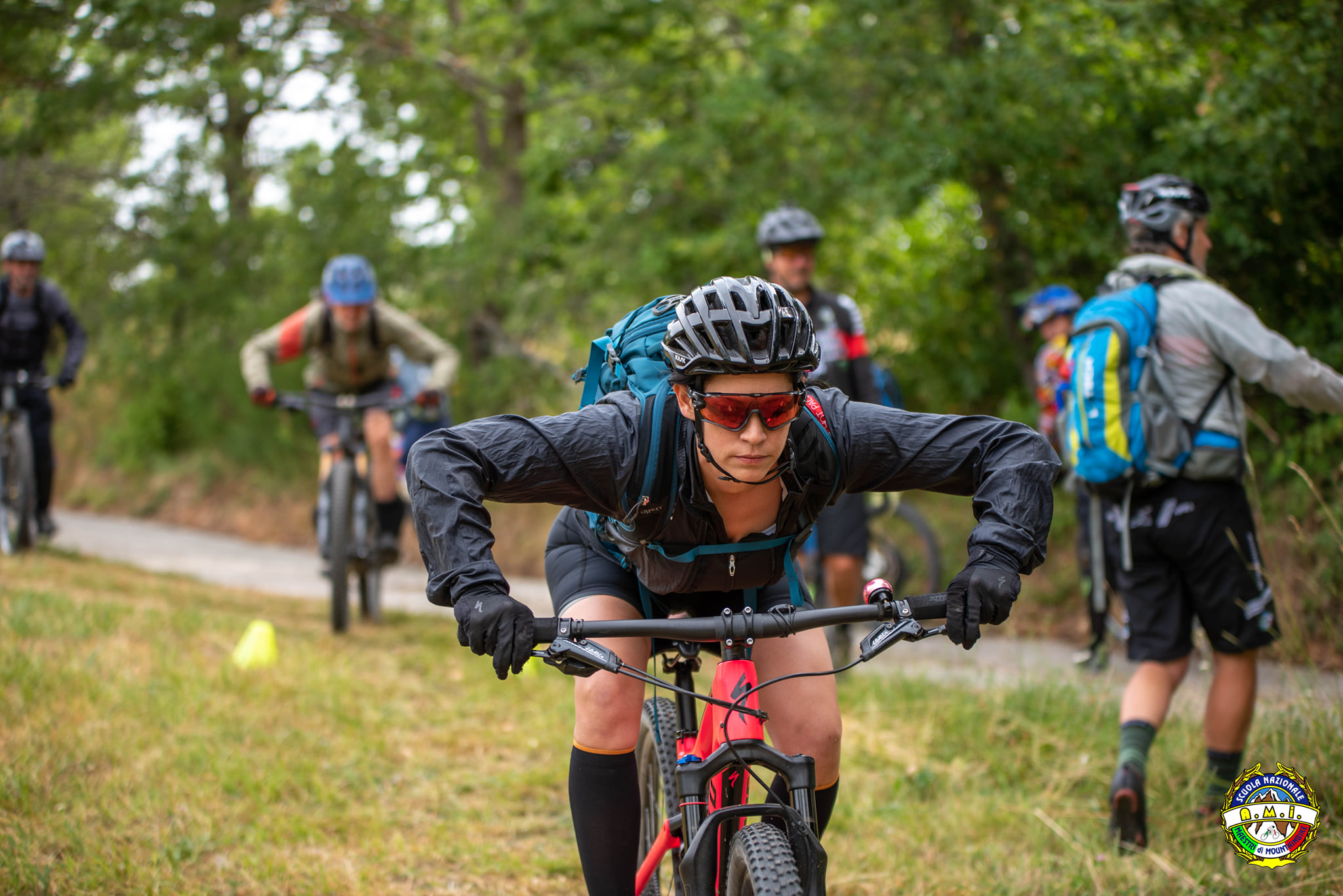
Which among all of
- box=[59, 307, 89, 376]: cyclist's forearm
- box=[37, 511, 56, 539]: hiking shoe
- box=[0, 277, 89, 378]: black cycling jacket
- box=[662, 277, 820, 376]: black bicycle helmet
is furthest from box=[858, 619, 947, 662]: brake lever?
box=[37, 511, 56, 539]: hiking shoe

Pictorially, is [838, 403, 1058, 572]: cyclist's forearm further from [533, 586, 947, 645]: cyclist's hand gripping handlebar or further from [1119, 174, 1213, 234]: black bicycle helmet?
[1119, 174, 1213, 234]: black bicycle helmet

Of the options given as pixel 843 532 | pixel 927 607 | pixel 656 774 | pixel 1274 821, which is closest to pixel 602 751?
pixel 656 774

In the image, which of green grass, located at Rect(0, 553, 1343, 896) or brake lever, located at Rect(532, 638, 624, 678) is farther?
green grass, located at Rect(0, 553, 1343, 896)

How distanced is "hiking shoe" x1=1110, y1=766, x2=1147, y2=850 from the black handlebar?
1.83 metres

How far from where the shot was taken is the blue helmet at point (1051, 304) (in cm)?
740

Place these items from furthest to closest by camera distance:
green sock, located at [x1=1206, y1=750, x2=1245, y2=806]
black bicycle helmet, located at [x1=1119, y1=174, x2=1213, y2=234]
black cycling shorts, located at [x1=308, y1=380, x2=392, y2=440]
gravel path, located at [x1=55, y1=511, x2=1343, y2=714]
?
black cycling shorts, located at [x1=308, y1=380, x2=392, y2=440]
gravel path, located at [x1=55, y1=511, x2=1343, y2=714]
black bicycle helmet, located at [x1=1119, y1=174, x2=1213, y2=234]
green sock, located at [x1=1206, y1=750, x2=1245, y2=806]

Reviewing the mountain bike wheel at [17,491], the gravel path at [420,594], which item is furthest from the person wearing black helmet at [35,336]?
the gravel path at [420,594]

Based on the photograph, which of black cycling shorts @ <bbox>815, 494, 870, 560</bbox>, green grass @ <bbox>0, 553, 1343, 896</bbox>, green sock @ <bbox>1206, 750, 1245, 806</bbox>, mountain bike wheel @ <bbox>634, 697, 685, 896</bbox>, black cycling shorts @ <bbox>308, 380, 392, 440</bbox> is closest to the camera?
mountain bike wheel @ <bbox>634, 697, 685, 896</bbox>

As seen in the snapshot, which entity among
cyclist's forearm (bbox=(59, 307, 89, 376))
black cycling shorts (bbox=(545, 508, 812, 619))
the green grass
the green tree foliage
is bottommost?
the green grass

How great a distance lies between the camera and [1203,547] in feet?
13.0

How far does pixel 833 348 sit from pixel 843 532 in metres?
0.96

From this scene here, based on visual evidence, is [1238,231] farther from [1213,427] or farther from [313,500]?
[313,500]

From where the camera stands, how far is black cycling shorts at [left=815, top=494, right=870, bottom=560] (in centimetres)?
607

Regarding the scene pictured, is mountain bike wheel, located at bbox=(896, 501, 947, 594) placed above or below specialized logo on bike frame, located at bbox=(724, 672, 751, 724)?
above
